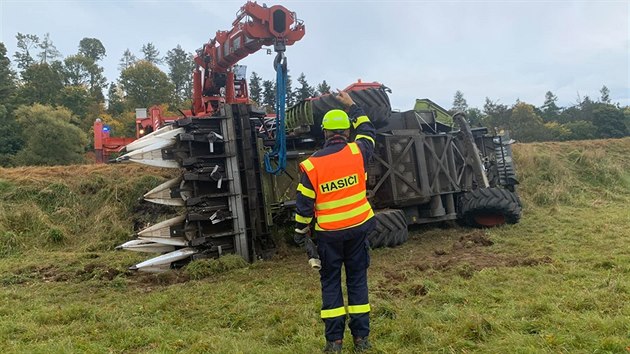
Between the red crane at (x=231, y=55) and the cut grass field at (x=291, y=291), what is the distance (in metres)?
2.14

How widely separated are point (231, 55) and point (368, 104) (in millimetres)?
3143

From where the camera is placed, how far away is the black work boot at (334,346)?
134 inches

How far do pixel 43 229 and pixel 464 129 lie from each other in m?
8.44

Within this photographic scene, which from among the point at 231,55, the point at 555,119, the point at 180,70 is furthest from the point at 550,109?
the point at 231,55

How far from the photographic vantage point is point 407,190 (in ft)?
25.8

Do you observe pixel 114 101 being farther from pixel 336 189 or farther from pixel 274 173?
pixel 336 189

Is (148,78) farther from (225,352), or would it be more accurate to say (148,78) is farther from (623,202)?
(225,352)

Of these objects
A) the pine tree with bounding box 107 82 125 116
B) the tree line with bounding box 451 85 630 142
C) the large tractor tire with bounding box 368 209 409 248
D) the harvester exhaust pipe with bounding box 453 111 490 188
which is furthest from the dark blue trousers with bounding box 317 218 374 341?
the pine tree with bounding box 107 82 125 116

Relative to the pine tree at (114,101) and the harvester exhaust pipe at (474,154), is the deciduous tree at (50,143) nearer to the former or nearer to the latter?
the pine tree at (114,101)

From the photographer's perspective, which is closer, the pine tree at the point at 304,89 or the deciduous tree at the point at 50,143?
the deciduous tree at the point at 50,143

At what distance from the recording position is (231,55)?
30.1ft

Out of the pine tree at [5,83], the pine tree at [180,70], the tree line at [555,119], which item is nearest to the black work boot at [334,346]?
the tree line at [555,119]

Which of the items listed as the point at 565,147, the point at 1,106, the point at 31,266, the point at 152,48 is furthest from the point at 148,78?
the point at 31,266

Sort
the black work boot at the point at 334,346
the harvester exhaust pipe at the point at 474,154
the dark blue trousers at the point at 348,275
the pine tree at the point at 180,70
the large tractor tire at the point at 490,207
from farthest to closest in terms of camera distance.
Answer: the pine tree at the point at 180,70 → the harvester exhaust pipe at the point at 474,154 → the large tractor tire at the point at 490,207 → the dark blue trousers at the point at 348,275 → the black work boot at the point at 334,346
